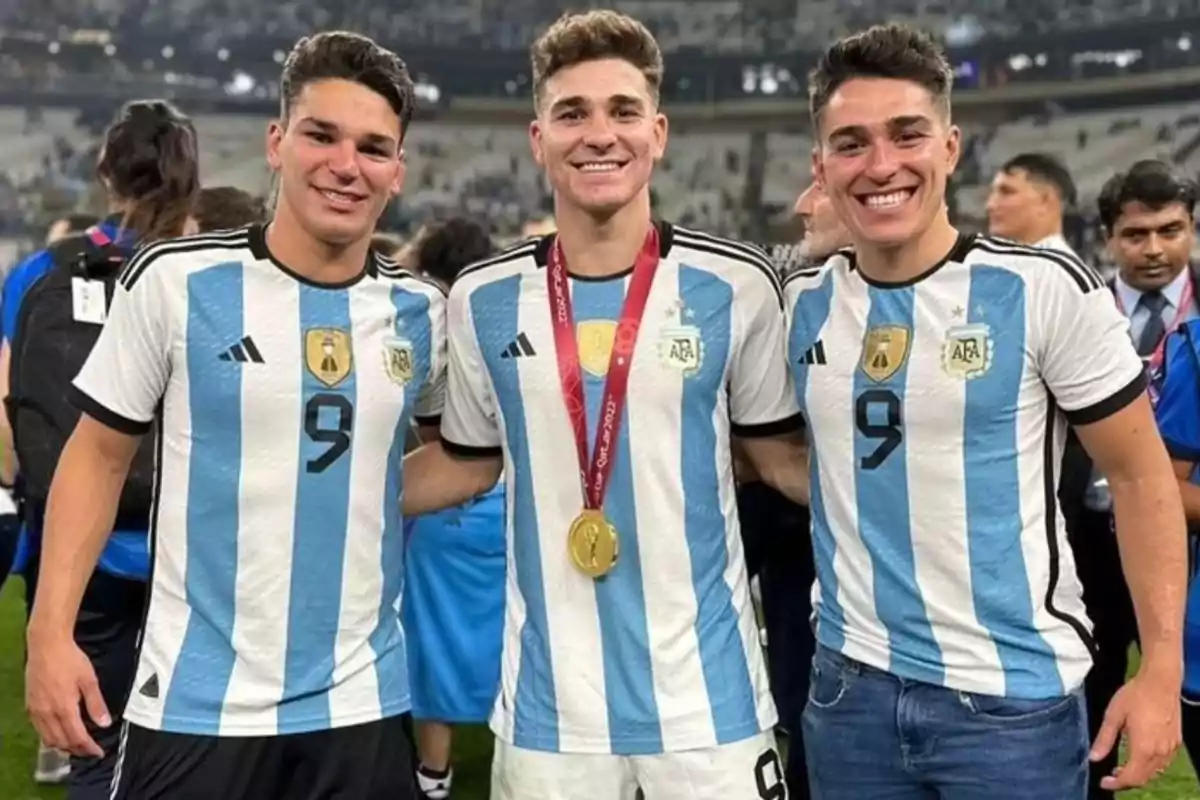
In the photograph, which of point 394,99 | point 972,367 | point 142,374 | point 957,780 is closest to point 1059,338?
point 972,367

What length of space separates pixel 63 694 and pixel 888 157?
138 cm

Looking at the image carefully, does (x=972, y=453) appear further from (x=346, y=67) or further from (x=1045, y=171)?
(x=1045, y=171)

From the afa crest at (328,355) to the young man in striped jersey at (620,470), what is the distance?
208mm

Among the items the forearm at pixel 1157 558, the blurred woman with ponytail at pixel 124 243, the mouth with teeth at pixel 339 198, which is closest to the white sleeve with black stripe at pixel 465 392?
the mouth with teeth at pixel 339 198

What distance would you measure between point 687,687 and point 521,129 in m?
20.6

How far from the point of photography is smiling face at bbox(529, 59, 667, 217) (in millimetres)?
1821

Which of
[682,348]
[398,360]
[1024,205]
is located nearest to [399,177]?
[398,360]

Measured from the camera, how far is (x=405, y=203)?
20328 mm

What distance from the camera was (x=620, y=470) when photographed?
5.99ft

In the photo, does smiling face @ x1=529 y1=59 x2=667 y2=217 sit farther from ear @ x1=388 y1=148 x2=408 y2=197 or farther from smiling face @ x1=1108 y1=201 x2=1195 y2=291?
smiling face @ x1=1108 y1=201 x2=1195 y2=291

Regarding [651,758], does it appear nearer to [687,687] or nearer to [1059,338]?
[687,687]

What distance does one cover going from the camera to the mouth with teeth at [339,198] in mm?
1852

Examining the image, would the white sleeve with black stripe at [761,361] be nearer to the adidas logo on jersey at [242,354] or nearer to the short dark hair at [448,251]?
the adidas logo on jersey at [242,354]

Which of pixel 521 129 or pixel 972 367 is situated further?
pixel 521 129
